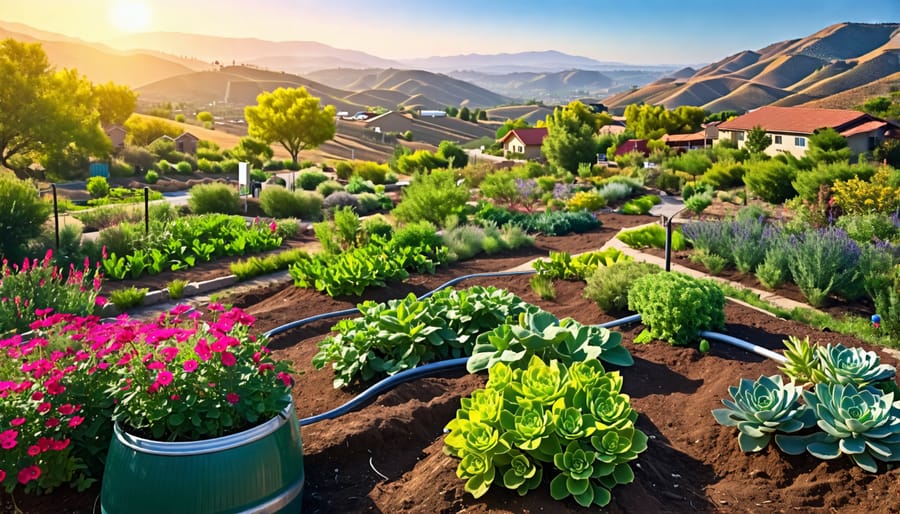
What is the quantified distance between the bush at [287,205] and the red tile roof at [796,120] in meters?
37.3

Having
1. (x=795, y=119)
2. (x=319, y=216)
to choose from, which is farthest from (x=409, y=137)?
(x=319, y=216)

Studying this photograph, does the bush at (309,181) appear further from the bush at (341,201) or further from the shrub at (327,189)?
the bush at (341,201)

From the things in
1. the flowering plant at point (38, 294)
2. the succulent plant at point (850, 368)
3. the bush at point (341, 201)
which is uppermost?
the succulent plant at point (850, 368)

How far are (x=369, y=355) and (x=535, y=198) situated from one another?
44.6 feet

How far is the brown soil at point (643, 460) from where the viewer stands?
3.86 meters

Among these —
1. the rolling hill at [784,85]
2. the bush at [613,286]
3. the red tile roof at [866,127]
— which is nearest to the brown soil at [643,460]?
the bush at [613,286]

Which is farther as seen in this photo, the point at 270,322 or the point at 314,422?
the point at 270,322

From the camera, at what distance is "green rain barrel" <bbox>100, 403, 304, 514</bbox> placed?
3512mm

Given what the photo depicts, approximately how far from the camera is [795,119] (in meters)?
50.5

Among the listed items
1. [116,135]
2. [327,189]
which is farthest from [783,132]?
[116,135]

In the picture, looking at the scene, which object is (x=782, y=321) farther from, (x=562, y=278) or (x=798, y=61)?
(x=798, y=61)

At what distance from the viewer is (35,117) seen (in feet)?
105

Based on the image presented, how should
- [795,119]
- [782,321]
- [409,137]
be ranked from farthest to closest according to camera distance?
[409,137] < [795,119] < [782,321]

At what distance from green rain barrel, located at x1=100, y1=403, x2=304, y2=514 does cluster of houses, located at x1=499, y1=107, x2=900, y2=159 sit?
4013cm
